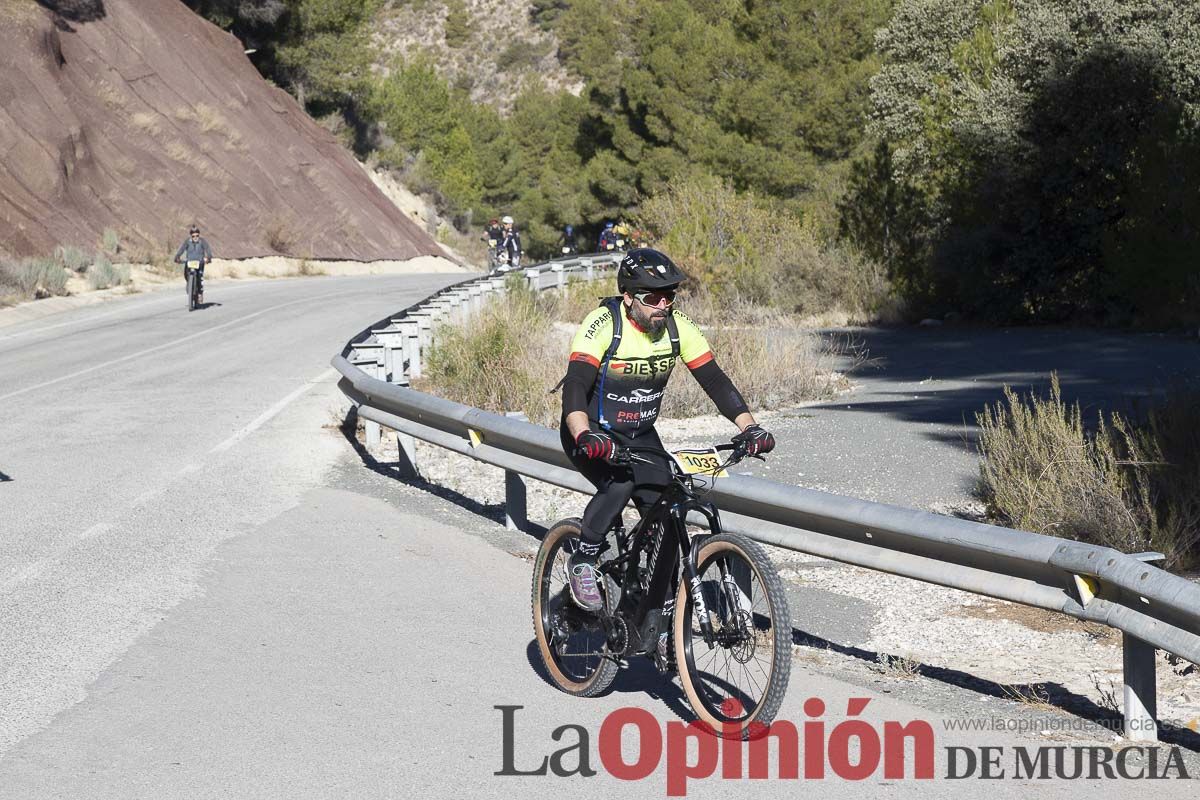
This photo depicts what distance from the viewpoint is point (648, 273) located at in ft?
18.0

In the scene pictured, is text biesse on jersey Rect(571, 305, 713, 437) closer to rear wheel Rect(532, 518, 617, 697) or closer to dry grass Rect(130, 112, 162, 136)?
rear wheel Rect(532, 518, 617, 697)

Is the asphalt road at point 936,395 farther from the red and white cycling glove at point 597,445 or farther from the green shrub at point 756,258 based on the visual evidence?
the red and white cycling glove at point 597,445

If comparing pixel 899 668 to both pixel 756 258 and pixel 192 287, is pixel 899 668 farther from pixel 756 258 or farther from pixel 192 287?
pixel 192 287

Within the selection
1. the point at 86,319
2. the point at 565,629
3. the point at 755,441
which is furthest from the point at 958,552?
the point at 86,319

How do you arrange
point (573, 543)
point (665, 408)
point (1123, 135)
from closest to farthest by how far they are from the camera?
point (573, 543)
point (665, 408)
point (1123, 135)

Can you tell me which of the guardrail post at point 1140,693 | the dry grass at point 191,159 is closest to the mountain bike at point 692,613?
the guardrail post at point 1140,693

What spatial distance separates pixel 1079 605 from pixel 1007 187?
70.2 feet

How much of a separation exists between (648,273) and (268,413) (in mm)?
10058

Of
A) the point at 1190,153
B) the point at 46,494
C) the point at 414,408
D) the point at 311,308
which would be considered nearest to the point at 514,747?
the point at 414,408

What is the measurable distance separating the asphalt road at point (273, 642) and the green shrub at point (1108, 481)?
2.65 metres

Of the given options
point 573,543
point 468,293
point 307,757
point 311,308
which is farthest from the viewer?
point 311,308

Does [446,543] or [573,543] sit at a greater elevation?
[573,543]

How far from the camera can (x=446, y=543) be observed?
29.5ft

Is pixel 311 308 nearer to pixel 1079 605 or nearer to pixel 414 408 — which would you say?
pixel 414 408
